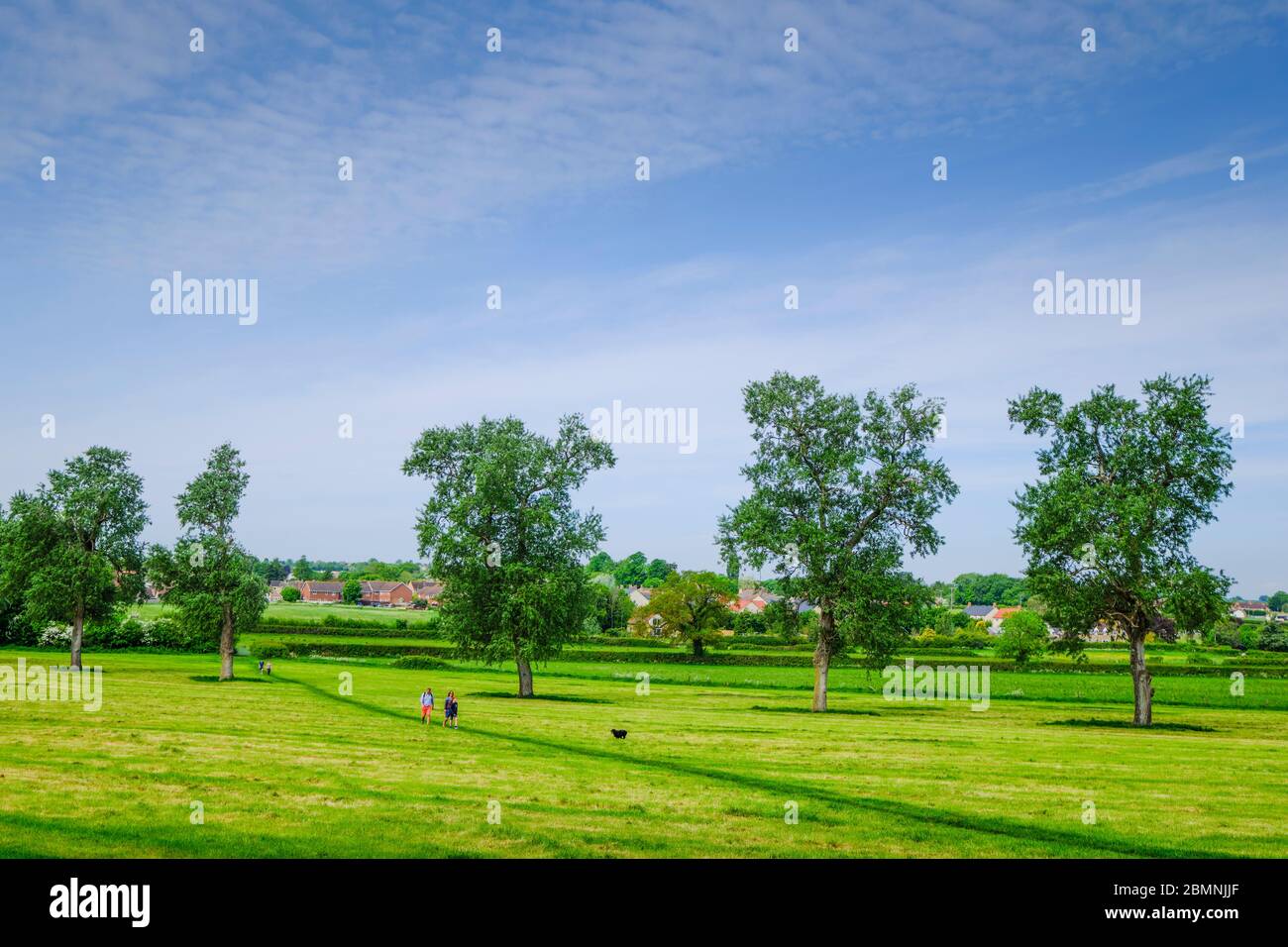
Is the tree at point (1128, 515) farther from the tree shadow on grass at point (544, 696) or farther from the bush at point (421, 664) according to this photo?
the bush at point (421, 664)

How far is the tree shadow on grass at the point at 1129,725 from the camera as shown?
4818 cm

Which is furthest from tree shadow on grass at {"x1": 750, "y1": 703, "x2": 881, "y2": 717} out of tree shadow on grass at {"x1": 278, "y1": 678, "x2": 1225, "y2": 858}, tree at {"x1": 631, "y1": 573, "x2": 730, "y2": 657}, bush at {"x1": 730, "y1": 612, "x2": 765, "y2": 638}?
bush at {"x1": 730, "y1": 612, "x2": 765, "y2": 638}

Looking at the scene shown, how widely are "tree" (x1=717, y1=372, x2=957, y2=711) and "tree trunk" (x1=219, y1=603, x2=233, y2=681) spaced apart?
3961 cm

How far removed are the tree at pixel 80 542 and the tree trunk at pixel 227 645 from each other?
34.7ft

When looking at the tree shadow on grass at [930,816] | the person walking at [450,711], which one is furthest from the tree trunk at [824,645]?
the tree shadow on grass at [930,816]

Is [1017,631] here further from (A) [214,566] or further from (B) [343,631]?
(A) [214,566]

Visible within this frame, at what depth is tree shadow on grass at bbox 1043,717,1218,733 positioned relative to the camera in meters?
48.2

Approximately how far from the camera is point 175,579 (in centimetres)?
7181

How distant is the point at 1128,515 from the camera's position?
153ft

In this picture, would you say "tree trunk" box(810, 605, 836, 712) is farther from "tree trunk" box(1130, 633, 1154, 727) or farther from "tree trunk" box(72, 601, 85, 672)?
Result: "tree trunk" box(72, 601, 85, 672)

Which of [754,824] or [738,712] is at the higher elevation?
[754,824]
